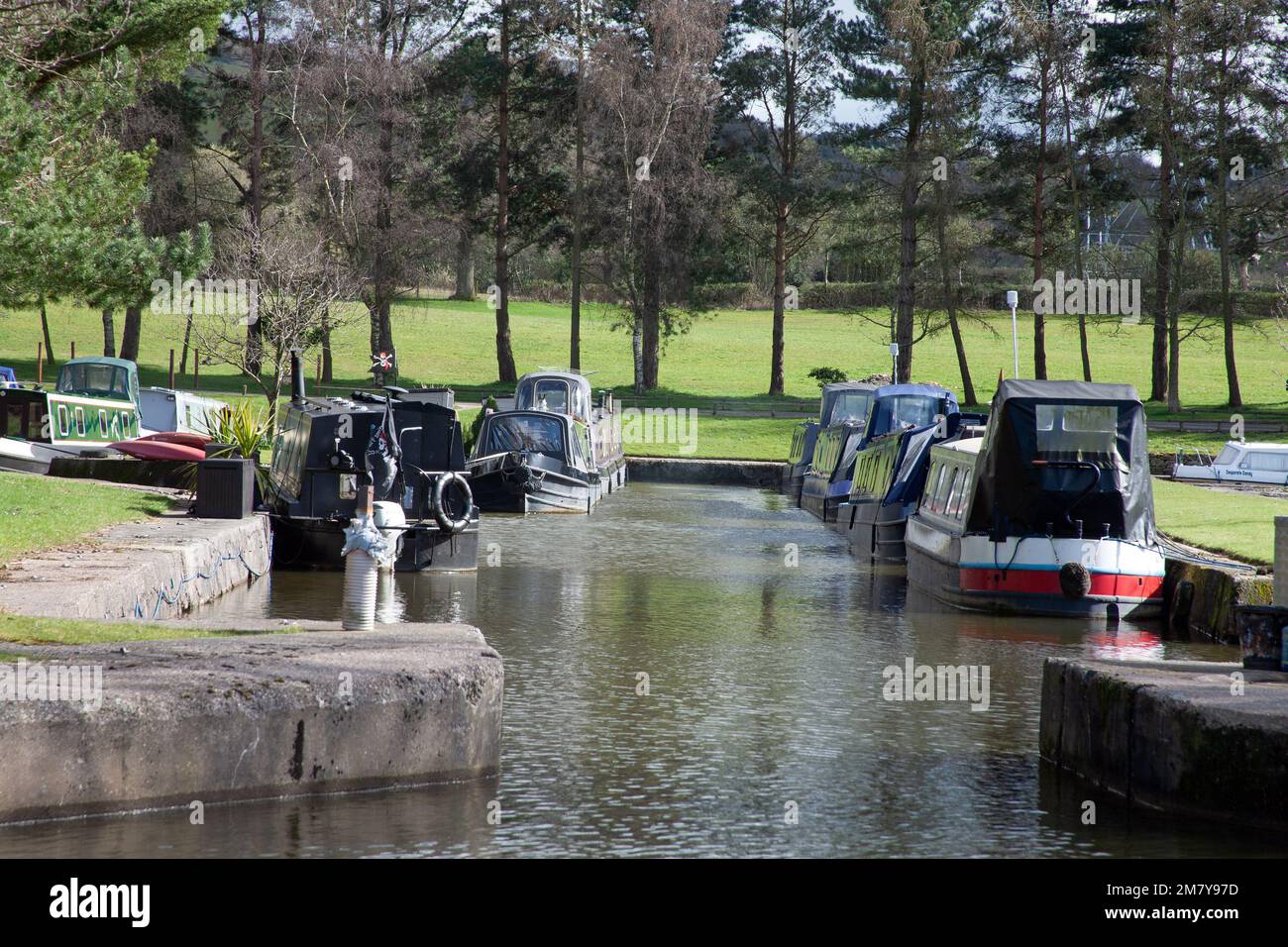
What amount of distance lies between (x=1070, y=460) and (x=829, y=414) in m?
19.4

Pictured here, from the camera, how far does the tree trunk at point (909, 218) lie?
5009 centimetres

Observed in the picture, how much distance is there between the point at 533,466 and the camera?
30.3m

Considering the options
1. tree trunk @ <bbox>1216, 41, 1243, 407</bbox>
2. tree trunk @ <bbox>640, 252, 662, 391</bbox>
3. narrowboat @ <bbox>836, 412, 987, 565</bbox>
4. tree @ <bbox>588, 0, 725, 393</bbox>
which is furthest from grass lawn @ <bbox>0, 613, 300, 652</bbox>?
tree trunk @ <bbox>1216, 41, 1243, 407</bbox>

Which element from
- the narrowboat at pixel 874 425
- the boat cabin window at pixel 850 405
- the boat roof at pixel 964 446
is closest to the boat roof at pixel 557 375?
the boat cabin window at pixel 850 405

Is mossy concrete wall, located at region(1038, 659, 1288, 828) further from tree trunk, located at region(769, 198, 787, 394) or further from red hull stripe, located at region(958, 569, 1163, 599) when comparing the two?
tree trunk, located at region(769, 198, 787, 394)

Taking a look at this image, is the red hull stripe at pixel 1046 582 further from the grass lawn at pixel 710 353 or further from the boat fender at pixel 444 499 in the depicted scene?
the grass lawn at pixel 710 353

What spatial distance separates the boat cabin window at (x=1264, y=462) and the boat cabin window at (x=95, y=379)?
91.9 feet

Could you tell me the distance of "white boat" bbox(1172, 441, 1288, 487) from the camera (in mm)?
36406

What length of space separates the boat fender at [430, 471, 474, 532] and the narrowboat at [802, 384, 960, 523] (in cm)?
1232

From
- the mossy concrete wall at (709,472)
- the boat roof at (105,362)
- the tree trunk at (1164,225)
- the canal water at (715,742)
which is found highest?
the tree trunk at (1164,225)

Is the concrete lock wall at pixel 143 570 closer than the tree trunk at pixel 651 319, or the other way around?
the concrete lock wall at pixel 143 570

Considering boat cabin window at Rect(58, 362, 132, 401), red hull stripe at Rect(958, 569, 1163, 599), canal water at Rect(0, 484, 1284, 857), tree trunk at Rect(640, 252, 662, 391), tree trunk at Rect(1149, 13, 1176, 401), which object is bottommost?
canal water at Rect(0, 484, 1284, 857)
